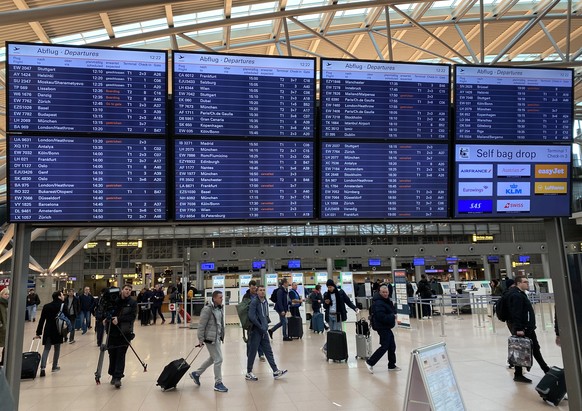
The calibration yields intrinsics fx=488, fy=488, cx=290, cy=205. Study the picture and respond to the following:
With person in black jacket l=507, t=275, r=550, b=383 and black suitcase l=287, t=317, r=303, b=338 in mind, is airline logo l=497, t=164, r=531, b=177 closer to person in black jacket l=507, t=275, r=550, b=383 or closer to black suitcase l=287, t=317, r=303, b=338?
person in black jacket l=507, t=275, r=550, b=383

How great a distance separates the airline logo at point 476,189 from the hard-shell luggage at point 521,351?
4210 millimetres

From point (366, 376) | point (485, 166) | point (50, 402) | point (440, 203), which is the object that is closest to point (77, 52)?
point (440, 203)

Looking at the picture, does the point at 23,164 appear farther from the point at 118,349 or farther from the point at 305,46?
the point at 305,46

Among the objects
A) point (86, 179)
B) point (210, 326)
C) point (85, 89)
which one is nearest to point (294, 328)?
point (210, 326)

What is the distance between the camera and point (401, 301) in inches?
724

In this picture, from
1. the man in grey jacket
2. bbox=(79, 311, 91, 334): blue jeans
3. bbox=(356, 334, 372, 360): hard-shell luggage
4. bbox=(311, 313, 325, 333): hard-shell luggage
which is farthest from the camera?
bbox=(79, 311, 91, 334): blue jeans

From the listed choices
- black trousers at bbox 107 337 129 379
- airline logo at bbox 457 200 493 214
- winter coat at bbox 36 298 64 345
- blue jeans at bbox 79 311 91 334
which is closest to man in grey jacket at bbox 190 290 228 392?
black trousers at bbox 107 337 129 379

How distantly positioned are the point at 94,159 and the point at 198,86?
1239 mm

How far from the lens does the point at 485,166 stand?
5.36 metres

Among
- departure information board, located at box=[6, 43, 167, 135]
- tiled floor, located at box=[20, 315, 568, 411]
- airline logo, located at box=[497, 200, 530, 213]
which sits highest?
departure information board, located at box=[6, 43, 167, 135]

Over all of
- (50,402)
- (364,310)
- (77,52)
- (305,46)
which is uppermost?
(305,46)

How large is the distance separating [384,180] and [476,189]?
1025 millimetres

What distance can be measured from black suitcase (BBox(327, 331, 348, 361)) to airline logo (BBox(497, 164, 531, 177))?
22.3 feet

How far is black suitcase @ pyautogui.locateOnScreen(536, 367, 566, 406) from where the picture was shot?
7086 mm
